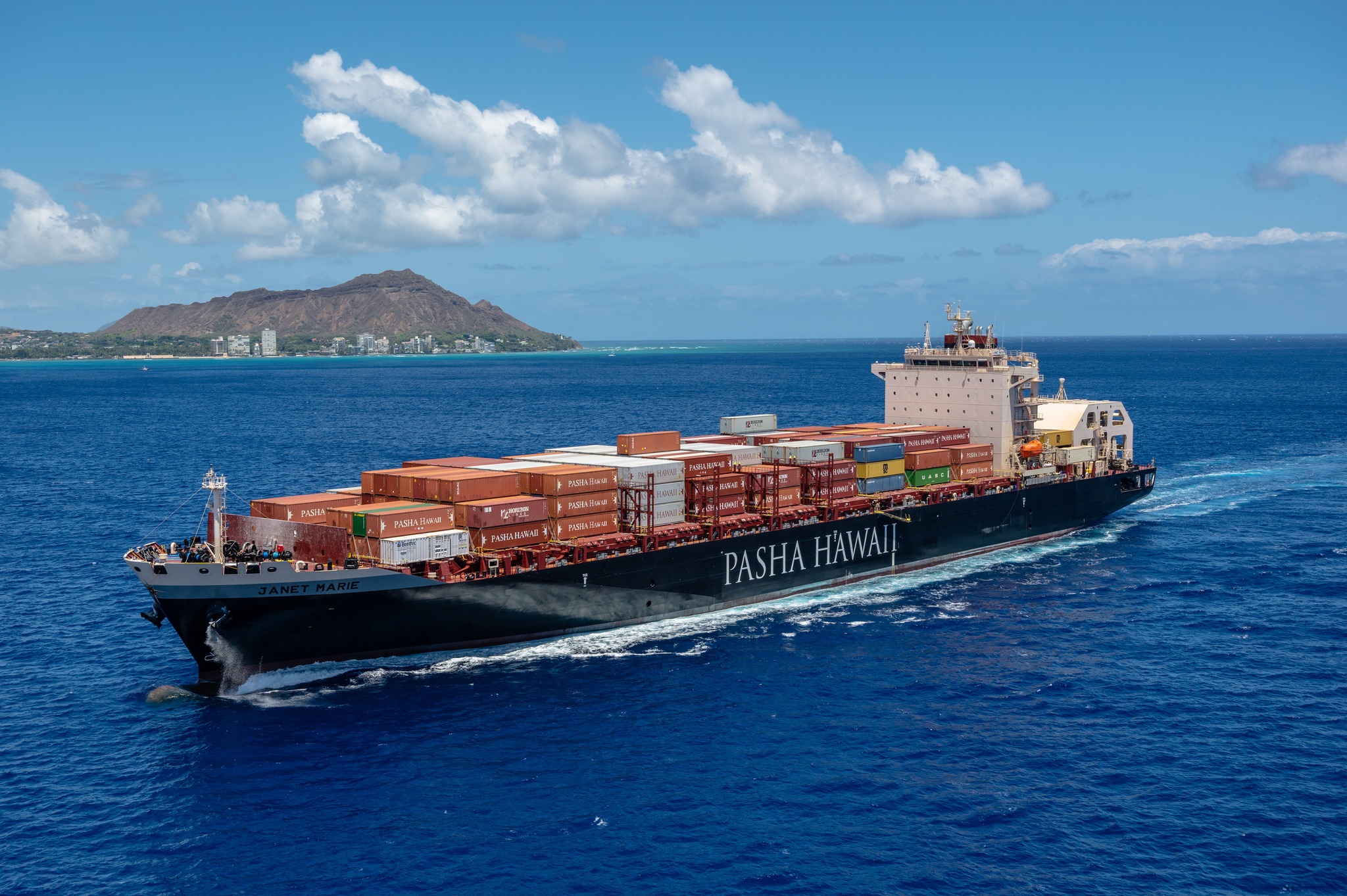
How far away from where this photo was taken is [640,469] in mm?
47469

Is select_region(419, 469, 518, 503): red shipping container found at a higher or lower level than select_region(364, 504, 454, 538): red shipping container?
higher

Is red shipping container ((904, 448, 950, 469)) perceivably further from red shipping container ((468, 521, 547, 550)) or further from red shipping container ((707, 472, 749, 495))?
red shipping container ((468, 521, 547, 550))

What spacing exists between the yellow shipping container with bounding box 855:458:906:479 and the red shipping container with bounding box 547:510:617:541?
1723cm

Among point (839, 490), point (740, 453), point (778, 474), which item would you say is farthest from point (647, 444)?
point (839, 490)

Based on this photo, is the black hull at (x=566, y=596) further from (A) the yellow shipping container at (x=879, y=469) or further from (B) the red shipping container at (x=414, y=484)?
(B) the red shipping container at (x=414, y=484)

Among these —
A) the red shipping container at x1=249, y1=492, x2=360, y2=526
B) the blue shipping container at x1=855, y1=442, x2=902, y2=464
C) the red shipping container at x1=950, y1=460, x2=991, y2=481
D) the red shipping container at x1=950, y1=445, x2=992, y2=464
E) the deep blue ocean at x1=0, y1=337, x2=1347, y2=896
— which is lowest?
the deep blue ocean at x1=0, y1=337, x2=1347, y2=896

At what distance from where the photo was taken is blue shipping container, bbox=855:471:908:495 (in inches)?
2274

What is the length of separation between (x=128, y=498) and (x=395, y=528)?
49.1 meters

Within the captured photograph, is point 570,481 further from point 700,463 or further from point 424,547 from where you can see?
point 700,463

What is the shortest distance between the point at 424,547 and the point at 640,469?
1150 centimetres

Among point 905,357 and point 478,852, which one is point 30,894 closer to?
point 478,852

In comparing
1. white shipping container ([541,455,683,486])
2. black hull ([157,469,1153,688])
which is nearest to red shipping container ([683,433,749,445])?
black hull ([157,469,1153,688])

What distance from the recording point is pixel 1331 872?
1029 inches

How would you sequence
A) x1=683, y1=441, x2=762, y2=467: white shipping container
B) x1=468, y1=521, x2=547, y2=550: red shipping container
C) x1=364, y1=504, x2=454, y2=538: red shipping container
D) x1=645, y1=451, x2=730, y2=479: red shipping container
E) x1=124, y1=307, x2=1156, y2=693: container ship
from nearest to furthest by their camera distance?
1. x1=124, y1=307, x2=1156, y2=693: container ship
2. x1=364, y1=504, x2=454, y2=538: red shipping container
3. x1=468, y1=521, x2=547, y2=550: red shipping container
4. x1=645, y1=451, x2=730, y2=479: red shipping container
5. x1=683, y1=441, x2=762, y2=467: white shipping container
